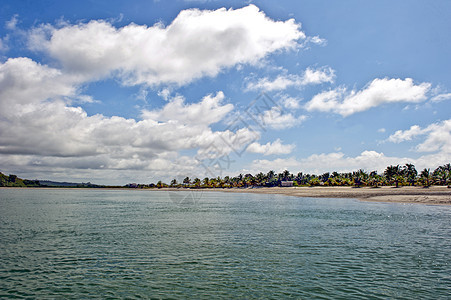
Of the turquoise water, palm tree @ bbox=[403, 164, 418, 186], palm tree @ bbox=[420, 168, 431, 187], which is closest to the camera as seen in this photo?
the turquoise water

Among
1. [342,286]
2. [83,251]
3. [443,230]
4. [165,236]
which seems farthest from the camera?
[443,230]

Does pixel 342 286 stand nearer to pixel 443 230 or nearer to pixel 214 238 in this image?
pixel 214 238

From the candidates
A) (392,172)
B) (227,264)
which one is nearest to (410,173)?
(392,172)

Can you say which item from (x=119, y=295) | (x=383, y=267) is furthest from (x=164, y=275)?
(x=383, y=267)

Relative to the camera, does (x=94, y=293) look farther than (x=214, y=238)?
No

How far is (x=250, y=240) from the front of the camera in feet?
111

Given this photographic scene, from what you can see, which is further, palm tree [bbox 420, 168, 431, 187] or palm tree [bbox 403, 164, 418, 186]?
palm tree [bbox 403, 164, 418, 186]

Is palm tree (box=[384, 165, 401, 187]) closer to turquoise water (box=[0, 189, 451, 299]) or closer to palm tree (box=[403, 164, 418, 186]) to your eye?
palm tree (box=[403, 164, 418, 186])

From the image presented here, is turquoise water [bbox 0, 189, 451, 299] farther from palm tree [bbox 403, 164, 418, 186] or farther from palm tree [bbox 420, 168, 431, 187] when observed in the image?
palm tree [bbox 403, 164, 418, 186]

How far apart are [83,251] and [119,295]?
44.7 ft

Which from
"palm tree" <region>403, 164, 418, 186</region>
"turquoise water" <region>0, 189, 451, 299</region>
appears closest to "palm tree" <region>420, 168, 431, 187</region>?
"palm tree" <region>403, 164, 418, 186</region>

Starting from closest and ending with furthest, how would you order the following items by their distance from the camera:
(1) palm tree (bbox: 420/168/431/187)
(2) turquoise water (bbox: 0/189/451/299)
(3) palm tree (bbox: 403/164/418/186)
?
(2) turquoise water (bbox: 0/189/451/299) → (1) palm tree (bbox: 420/168/431/187) → (3) palm tree (bbox: 403/164/418/186)

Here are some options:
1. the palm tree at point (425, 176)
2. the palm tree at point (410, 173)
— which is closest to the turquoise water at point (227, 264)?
the palm tree at point (425, 176)

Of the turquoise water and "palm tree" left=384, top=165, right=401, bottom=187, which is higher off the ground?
"palm tree" left=384, top=165, right=401, bottom=187
